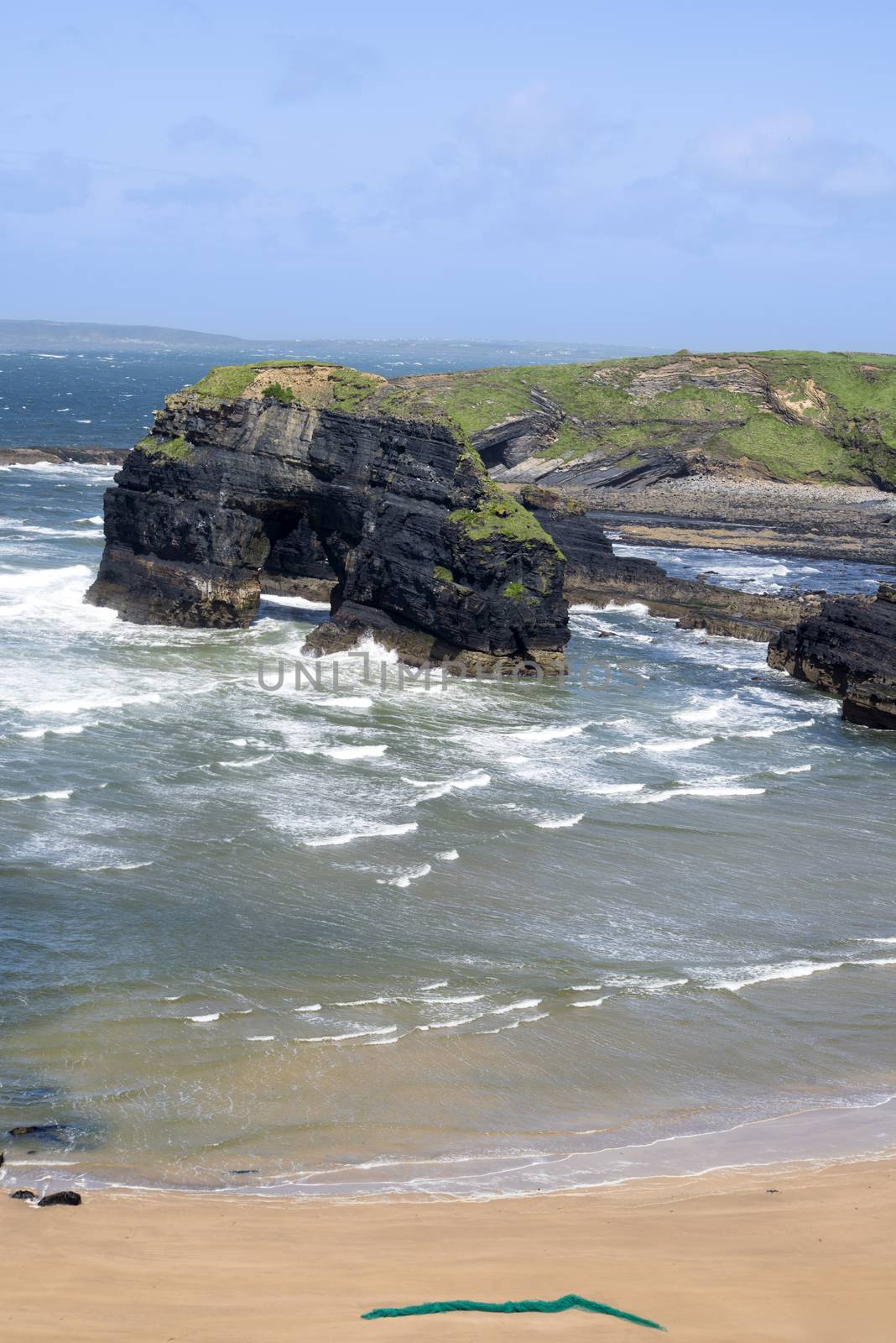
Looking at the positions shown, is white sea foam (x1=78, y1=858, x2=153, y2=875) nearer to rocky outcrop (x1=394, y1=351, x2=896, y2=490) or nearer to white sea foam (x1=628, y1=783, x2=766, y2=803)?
white sea foam (x1=628, y1=783, x2=766, y2=803)

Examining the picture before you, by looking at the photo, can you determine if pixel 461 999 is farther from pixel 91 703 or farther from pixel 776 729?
pixel 776 729

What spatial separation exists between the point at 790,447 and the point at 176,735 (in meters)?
73.7

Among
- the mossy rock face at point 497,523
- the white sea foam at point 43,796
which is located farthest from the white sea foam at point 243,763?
the mossy rock face at point 497,523

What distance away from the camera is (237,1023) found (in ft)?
57.5

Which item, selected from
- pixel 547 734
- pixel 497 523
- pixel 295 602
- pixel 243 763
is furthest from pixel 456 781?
pixel 295 602

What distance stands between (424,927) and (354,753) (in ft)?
29.3

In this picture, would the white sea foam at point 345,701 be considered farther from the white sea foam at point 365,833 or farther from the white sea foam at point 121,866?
the white sea foam at point 121,866

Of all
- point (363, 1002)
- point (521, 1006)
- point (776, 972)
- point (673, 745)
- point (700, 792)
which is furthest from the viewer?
point (673, 745)

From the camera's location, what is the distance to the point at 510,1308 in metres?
10.5

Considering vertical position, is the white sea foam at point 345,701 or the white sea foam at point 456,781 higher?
the white sea foam at point 345,701

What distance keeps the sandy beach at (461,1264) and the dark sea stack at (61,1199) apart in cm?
10

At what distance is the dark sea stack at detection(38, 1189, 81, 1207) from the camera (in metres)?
12.6

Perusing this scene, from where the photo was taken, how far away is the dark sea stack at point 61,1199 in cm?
1259

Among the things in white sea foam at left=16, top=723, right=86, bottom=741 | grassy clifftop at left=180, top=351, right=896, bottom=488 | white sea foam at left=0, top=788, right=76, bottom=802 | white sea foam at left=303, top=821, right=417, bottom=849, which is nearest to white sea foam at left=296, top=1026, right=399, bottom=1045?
white sea foam at left=303, top=821, right=417, bottom=849
